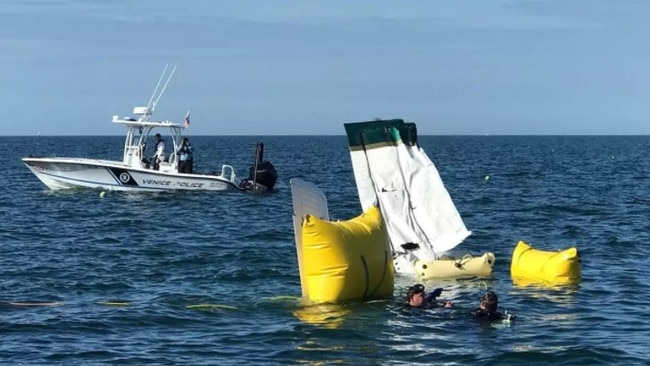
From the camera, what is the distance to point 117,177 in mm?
37250

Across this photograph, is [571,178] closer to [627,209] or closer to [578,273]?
[627,209]

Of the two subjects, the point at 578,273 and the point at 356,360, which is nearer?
the point at 356,360

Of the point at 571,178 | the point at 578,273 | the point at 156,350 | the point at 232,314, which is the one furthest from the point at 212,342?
the point at 571,178

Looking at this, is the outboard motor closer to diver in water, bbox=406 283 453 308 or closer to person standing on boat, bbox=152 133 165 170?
person standing on boat, bbox=152 133 165 170

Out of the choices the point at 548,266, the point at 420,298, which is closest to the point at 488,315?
the point at 420,298

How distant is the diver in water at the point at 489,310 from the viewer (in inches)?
624

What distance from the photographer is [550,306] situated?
1755cm

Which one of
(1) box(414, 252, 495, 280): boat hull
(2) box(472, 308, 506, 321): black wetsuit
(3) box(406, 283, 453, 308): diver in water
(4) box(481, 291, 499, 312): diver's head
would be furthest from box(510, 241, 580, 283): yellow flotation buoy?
(4) box(481, 291, 499, 312): diver's head

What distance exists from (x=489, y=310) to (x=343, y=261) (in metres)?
2.39

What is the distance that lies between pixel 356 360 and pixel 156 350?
279 cm

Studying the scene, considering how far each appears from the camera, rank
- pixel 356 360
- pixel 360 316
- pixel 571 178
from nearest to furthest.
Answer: pixel 356 360 → pixel 360 316 → pixel 571 178

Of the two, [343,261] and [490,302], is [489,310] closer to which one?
[490,302]

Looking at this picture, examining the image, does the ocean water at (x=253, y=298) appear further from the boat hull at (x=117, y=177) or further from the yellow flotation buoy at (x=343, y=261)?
the boat hull at (x=117, y=177)

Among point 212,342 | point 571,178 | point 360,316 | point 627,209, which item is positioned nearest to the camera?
point 212,342
